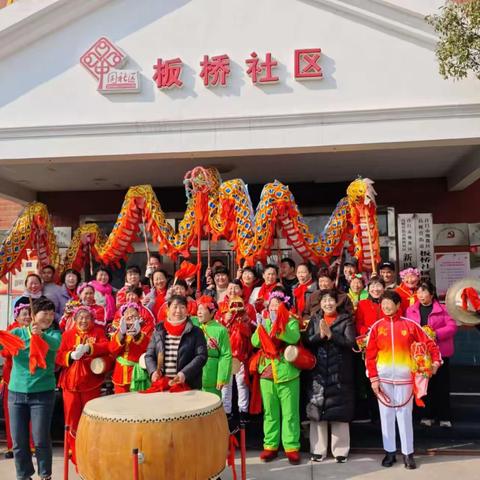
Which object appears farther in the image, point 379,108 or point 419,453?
point 379,108

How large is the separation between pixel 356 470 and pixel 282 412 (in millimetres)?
738

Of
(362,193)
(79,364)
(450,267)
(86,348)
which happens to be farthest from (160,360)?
(450,267)

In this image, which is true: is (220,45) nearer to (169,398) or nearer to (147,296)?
(147,296)

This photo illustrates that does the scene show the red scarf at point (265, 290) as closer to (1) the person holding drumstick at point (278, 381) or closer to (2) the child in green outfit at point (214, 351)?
(1) the person holding drumstick at point (278, 381)

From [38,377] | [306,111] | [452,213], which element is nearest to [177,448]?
[38,377]

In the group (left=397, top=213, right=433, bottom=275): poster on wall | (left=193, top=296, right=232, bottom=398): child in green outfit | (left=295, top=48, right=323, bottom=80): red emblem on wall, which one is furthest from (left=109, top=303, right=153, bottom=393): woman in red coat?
(left=397, top=213, right=433, bottom=275): poster on wall

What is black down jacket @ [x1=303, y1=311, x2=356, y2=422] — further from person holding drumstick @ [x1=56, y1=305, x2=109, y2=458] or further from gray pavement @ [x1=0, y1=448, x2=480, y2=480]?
person holding drumstick @ [x1=56, y1=305, x2=109, y2=458]

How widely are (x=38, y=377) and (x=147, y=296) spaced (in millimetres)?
1848

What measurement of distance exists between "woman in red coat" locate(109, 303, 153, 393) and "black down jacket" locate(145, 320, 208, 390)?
1.79ft

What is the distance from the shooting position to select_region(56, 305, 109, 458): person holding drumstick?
4410mm

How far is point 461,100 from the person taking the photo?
5723mm

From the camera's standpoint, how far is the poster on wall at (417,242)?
8.47 m

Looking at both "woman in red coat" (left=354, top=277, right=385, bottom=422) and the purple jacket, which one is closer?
Answer: "woman in red coat" (left=354, top=277, right=385, bottom=422)

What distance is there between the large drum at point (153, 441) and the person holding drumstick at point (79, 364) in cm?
111
